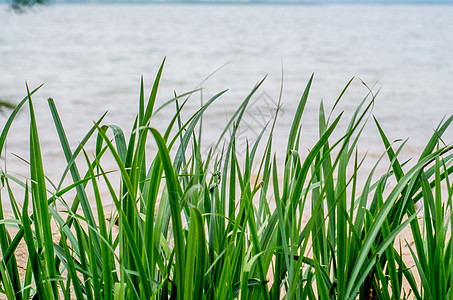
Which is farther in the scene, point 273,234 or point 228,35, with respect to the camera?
point 228,35

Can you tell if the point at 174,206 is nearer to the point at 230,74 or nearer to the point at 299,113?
the point at 299,113

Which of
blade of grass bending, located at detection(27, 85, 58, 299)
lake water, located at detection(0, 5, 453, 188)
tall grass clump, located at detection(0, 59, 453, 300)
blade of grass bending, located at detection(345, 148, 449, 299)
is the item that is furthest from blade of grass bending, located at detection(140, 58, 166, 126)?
lake water, located at detection(0, 5, 453, 188)

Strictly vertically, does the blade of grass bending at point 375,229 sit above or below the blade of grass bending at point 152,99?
below

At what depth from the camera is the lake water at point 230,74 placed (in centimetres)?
356

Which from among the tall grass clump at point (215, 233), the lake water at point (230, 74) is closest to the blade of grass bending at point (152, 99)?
the tall grass clump at point (215, 233)

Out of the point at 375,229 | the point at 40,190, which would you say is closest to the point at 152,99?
the point at 40,190

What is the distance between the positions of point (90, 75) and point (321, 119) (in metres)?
5.33

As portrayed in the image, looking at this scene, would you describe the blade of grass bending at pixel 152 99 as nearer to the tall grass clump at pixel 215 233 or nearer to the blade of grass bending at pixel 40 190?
the tall grass clump at pixel 215 233

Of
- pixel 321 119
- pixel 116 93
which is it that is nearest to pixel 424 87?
pixel 116 93

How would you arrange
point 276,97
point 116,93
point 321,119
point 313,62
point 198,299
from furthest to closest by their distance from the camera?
point 313,62 < point 116,93 < point 276,97 < point 321,119 < point 198,299

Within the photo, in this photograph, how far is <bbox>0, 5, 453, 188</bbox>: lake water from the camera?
3.56 m

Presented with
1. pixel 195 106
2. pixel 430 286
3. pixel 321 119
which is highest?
pixel 321 119

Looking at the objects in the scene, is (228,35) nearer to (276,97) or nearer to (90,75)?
(90,75)

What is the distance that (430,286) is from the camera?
567 millimetres
